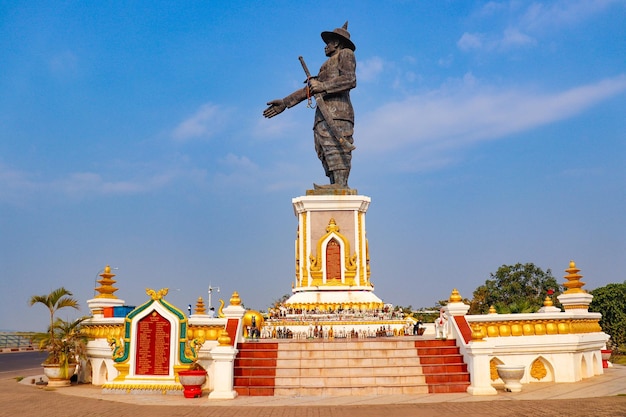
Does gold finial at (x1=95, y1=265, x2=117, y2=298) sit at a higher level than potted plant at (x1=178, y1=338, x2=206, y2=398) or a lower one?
higher

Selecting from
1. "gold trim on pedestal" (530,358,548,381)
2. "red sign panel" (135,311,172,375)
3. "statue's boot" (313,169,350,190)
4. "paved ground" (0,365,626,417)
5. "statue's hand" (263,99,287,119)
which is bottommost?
"paved ground" (0,365,626,417)

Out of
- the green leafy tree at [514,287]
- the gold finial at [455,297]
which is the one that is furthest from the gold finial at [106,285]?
the green leafy tree at [514,287]

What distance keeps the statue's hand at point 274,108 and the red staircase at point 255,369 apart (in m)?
13.8

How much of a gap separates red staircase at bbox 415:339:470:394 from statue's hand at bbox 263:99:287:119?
14.7 metres

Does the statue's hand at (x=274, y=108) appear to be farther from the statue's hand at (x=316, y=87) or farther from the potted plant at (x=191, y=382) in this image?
the potted plant at (x=191, y=382)

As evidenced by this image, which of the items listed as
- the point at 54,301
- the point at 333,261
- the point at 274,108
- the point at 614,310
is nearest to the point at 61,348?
the point at 54,301

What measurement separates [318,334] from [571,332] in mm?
8121

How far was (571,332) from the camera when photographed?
15180mm

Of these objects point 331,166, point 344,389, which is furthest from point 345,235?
point 344,389

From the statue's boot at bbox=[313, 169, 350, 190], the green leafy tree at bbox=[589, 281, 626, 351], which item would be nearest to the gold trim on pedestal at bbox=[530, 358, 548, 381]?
the statue's boot at bbox=[313, 169, 350, 190]

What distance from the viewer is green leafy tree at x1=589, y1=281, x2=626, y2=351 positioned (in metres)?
36.7

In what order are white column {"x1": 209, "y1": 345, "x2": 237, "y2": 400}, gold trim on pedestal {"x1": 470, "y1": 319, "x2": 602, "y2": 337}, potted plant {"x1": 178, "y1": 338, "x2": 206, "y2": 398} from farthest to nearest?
gold trim on pedestal {"x1": 470, "y1": 319, "x2": 602, "y2": 337}, potted plant {"x1": 178, "y1": 338, "x2": 206, "y2": 398}, white column {"x1": 209, "y1": 345, "x2": 237, "y2": 400}

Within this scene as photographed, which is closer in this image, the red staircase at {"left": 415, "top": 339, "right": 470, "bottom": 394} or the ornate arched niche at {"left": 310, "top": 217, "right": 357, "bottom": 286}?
the red staircase at {"left": 415, "top": 339, "right": 470, "bottom": 394}

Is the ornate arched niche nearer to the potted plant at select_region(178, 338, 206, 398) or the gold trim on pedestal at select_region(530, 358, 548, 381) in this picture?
the gold trim on pedestal at select_region(530, 358, 548, 381)
